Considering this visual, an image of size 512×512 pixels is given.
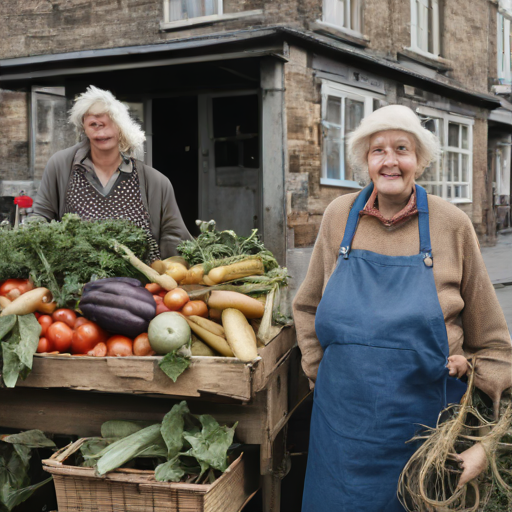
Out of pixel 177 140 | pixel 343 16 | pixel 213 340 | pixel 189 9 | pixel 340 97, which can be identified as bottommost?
pixel 213 340

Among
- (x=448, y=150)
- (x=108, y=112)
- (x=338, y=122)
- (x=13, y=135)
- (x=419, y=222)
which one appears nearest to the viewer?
(x=419, y=222)

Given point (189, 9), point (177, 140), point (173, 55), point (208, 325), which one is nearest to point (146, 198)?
point (208, 325)

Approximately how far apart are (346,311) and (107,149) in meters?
1.94

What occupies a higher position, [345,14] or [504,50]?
[504,50]

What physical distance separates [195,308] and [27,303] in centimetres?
74

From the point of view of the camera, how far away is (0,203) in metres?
11.3

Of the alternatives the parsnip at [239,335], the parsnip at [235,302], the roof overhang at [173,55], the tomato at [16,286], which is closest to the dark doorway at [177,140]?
the roof overhang at [173,55]

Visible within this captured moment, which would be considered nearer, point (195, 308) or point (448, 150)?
point (195, 308)

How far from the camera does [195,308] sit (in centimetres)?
261

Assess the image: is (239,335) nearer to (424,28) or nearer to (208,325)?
(208,325)

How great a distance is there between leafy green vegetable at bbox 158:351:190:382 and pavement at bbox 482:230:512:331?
5009 millimetres

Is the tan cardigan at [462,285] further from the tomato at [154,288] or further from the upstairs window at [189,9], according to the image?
the upstairs window at [189,9]

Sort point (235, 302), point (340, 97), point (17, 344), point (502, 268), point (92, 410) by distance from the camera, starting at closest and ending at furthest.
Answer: point (17, 344) → point (92, 410) → point (235, 302) → point (340, 97) → point (502, 268)

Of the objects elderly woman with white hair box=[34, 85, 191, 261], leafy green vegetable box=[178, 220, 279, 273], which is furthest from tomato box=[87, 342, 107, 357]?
elderly woman with white hair box=[34, 85, 191, 261]
